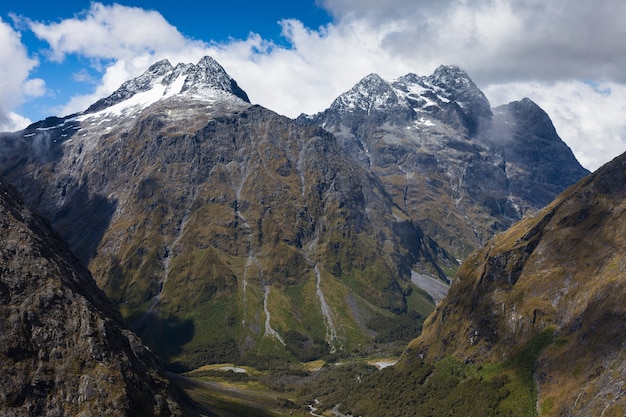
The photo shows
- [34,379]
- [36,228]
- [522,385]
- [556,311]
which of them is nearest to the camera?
[34,379]

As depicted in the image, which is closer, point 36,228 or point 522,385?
point 36,228

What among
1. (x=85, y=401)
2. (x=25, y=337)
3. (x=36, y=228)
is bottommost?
(x=85, y=401)

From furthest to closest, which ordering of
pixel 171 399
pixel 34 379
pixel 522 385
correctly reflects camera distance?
pixel 522 385
pixel 171 399
pixel 34 379

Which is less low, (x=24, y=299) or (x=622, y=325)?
(x=24, y=299)

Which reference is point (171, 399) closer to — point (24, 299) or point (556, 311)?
point (24, 299)

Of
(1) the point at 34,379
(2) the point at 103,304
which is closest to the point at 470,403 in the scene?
(2) the point at 103,304

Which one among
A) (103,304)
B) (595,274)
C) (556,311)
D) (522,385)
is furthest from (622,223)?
(103,304)

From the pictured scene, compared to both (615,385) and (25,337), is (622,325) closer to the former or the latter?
(615,385)
